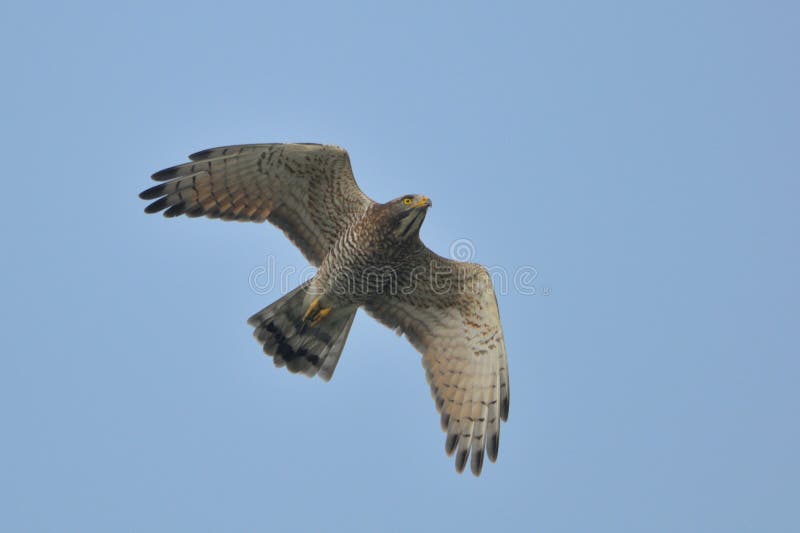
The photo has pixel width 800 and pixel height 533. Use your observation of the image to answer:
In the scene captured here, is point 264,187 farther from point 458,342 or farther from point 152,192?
point 458,342

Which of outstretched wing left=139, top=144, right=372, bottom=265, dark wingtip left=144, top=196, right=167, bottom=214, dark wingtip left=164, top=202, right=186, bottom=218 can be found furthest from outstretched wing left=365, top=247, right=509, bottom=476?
dark wingtip left=144, top=196, right=167, bottom=214

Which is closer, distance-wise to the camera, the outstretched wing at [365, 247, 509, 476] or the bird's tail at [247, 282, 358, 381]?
the outstretched wing at [365, 247, 509, 476]

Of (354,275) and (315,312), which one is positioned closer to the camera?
(354,275)

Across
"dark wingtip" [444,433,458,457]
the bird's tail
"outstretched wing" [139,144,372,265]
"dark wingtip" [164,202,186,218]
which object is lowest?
"dark wingtip" [444,433,458,457]

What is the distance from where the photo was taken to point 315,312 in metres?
12.6

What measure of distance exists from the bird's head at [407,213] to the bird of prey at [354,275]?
1cm

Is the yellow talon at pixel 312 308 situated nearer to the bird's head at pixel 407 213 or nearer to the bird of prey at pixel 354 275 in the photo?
the bird of prey at pixel 354 275

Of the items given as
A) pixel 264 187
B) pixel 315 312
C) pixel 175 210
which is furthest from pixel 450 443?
pixel 175 210

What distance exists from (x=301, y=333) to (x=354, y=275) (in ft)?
4.09

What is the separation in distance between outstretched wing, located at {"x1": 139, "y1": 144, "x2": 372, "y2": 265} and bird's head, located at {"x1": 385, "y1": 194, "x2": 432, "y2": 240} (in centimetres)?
65

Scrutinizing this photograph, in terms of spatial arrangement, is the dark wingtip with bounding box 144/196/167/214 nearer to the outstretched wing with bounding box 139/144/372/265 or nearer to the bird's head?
the outstretched wing with bounding box 139/144/372/265

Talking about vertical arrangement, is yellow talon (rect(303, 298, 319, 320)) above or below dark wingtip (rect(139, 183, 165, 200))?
below

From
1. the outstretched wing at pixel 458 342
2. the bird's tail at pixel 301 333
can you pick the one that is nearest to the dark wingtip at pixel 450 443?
the outstretched wing at pixel 458 342

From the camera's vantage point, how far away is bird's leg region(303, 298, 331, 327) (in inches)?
494
